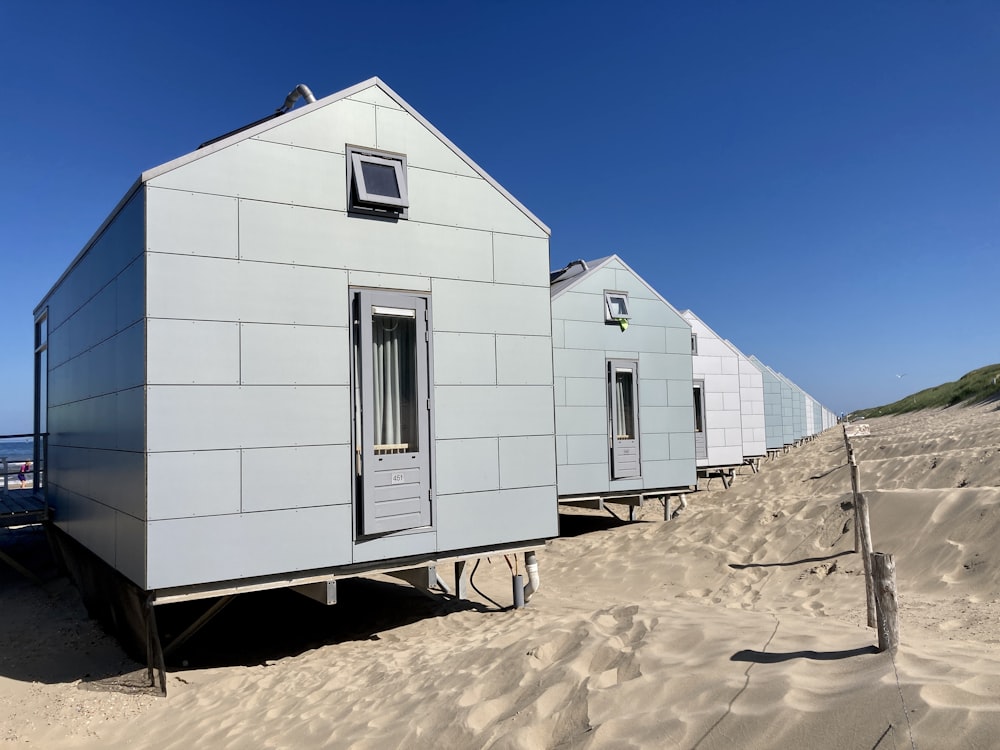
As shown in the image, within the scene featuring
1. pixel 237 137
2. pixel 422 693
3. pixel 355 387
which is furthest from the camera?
pixel 355 387

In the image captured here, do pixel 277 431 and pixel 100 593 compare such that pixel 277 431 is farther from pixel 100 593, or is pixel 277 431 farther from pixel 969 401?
pixel 969 401

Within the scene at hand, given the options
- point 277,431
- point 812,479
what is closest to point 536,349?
point 277,431

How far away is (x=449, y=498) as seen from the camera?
7.21 m

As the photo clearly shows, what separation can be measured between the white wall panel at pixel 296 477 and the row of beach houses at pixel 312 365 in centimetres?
2

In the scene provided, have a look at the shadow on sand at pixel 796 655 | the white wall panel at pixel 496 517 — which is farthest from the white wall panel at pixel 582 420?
the shadow on sand at pixel 796 655

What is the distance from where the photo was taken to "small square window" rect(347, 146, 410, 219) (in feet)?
22.5

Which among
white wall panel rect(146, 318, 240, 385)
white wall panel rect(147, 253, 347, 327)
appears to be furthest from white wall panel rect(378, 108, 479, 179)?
white wall panel rect(146, 318, 240, 385)

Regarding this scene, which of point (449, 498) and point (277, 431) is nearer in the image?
point (277, 431)

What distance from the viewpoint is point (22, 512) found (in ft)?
35.7

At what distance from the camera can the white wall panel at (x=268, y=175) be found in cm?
612

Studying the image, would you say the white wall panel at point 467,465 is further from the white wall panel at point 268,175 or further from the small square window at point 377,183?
the white wall panel at point 268,175

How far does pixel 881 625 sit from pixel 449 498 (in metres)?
4.42

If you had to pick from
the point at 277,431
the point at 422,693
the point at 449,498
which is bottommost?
the point at 422,693

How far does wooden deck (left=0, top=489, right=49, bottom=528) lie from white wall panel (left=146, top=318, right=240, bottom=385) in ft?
23.6
